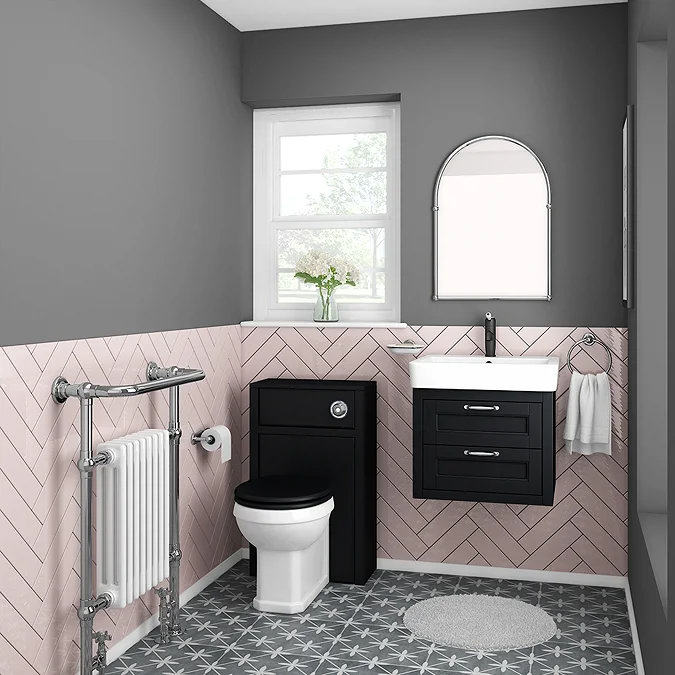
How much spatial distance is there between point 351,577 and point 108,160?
2.07 m

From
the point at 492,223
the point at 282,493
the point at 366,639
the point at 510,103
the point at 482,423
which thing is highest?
the point at 510,103

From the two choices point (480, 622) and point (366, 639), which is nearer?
point (366, 639)

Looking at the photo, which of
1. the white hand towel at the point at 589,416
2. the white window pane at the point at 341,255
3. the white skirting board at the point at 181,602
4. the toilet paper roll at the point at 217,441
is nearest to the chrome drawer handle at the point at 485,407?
the white hand towel at the point at 589,416

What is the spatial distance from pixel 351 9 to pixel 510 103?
84 cm

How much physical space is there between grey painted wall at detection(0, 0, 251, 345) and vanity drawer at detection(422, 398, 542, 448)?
1.12 metres

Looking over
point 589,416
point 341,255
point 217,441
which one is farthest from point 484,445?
point 341,255

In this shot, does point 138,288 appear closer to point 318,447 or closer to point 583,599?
point 318,447

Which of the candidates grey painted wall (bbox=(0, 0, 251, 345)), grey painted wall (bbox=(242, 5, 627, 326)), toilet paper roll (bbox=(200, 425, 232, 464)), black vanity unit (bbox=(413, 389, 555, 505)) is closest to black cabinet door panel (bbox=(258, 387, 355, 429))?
toilet paper roll (bbox=(200, 425, 232, 464))

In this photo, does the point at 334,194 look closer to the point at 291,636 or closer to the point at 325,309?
the point at 325,309

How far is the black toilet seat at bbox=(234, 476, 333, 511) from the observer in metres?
3.30

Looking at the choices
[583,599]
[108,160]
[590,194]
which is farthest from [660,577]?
[108,160]

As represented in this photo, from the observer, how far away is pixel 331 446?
3762mm

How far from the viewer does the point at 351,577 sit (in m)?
3.77

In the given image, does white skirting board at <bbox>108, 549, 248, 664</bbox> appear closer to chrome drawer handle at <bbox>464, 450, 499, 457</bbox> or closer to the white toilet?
the white toilet
